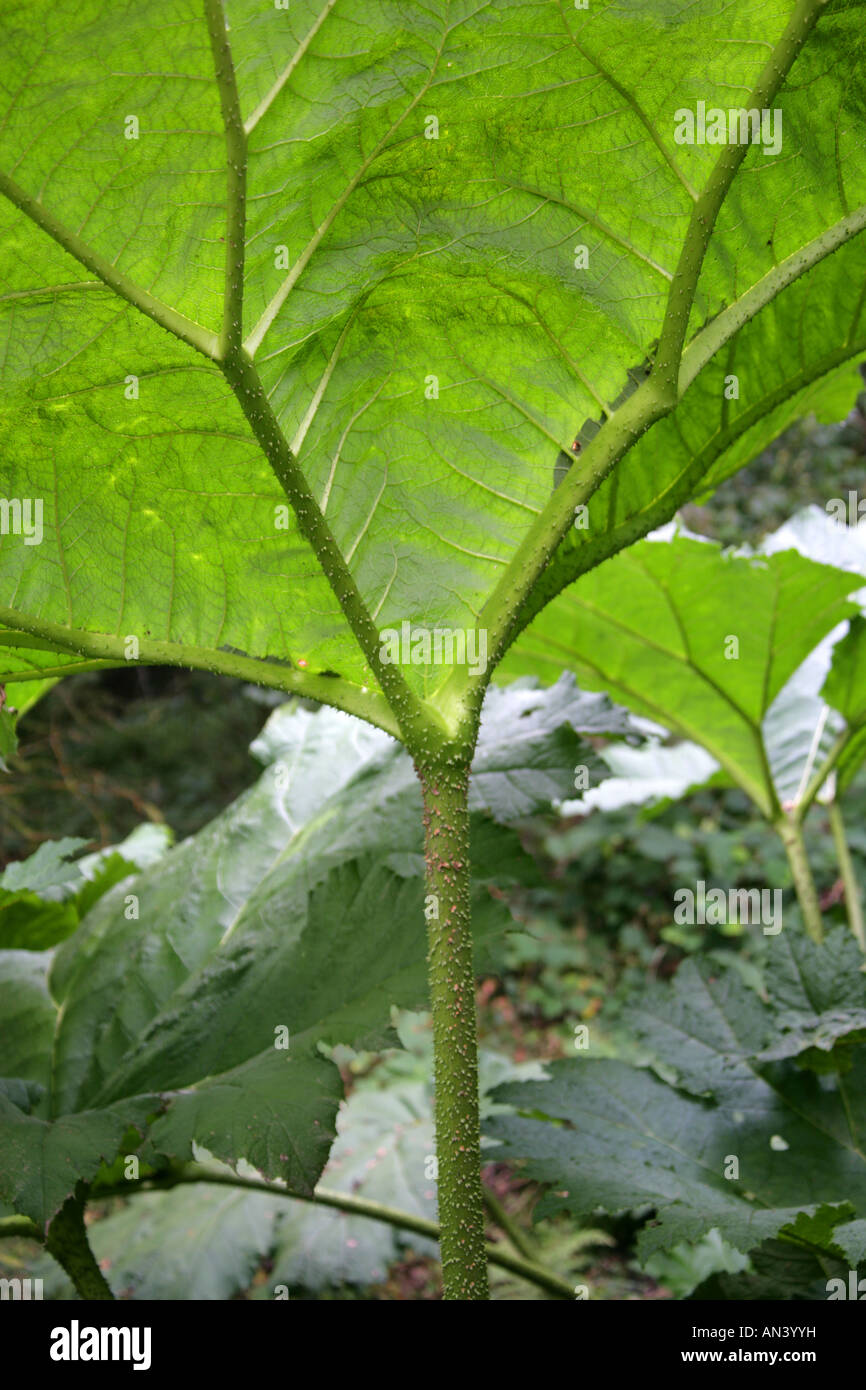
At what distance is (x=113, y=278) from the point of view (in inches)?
27.8

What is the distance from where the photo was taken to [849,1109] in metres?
1.25

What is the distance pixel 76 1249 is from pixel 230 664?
663 millimetres

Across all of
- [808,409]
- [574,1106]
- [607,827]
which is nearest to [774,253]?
[808,409]

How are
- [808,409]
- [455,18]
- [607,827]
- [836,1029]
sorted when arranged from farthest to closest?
[607,827] → [808,409] → [836,1029] → [455,18]

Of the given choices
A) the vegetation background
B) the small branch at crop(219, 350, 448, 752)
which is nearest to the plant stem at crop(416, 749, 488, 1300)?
the small branch at crop(219, 350, 448, 752)

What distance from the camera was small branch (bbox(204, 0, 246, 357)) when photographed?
62 centimetres

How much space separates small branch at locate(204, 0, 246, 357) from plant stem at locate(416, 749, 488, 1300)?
1.19ft

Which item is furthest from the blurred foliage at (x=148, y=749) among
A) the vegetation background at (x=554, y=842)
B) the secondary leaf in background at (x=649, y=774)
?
the secondary leaf in background at (x=649, y=774)

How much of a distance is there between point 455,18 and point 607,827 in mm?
5103

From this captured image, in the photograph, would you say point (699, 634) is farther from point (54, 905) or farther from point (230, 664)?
point (54, 905)

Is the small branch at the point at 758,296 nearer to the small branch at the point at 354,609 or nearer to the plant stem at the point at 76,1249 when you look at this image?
the small branch at the point at 354,609

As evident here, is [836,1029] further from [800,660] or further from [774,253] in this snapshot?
[774,253]

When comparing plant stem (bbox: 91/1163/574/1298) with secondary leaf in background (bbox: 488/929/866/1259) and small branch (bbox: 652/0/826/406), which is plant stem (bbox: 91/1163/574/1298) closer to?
secondary leaf in background (bbox: 488/929/866/1259)

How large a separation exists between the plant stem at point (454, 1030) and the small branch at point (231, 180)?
36 centimetres
